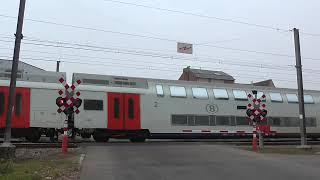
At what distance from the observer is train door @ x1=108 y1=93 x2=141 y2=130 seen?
28141 mm

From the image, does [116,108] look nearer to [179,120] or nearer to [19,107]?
[179,120]

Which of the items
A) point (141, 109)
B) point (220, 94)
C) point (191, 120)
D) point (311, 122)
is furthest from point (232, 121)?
point (311, 122)

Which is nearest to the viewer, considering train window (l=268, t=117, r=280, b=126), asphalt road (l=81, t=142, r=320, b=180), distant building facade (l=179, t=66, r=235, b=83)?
asphalt road (l=81, t=142, r=320, b=180)

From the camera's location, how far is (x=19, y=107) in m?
25.9

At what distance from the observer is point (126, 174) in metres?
13.4

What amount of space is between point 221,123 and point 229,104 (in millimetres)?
1463

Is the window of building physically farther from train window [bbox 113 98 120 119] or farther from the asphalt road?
the asphalt road

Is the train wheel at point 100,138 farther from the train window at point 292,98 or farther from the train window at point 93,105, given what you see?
the train window at point 292,98

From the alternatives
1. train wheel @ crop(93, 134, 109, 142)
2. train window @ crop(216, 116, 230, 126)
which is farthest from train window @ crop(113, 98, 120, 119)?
train window @ crop(216, 116, 230, 126)

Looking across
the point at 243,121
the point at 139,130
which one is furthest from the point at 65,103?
the point at 243,121

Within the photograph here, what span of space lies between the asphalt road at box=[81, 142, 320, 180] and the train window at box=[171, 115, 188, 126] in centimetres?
950

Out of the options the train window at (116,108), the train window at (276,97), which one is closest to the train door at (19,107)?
the train window at (116,108)

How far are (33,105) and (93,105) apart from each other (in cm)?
339

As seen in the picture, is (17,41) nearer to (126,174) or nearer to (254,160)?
(126,174)
